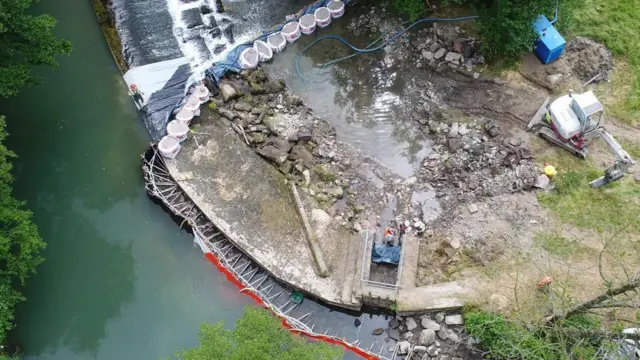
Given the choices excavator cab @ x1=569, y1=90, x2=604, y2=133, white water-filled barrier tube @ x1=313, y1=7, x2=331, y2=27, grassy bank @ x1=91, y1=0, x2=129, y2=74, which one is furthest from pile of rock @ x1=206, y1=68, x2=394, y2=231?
excavator cab @ x1=569, y1=90, x2=604, y2=133

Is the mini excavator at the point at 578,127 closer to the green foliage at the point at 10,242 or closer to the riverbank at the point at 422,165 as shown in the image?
the riverbank at the point at 422,165

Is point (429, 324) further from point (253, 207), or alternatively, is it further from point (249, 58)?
point (249, 58)

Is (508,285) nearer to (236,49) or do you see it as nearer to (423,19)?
(423,19)

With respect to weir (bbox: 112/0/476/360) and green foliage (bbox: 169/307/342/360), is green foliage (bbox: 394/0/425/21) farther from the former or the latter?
green foliage (bbox: 169/307/342/360)

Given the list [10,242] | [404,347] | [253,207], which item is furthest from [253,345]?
[10,242]

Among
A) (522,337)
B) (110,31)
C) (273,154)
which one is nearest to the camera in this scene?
(522,337)

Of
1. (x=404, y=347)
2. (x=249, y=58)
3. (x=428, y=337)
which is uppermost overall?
(x=249, y=58)

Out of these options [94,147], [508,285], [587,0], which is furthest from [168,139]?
[587,0]
